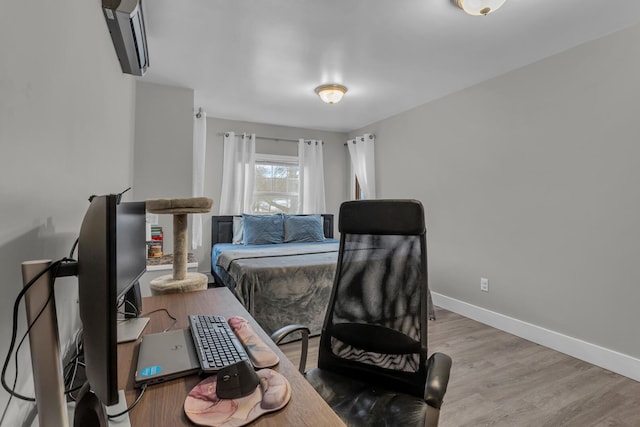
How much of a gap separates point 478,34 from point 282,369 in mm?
2586

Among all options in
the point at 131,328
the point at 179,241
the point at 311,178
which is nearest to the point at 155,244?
the point at 179,241

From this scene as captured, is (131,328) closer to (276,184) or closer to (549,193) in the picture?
(549,193)

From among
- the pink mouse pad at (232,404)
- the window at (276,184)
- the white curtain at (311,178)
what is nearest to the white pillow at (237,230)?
the window at (276,184)

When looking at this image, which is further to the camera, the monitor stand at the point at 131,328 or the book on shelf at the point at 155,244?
the book on shelf at the point at 155,244

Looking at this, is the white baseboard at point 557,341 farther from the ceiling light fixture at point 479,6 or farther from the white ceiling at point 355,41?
the ceiling light fixture at point 479,6

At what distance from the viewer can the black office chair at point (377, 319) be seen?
1.18 m

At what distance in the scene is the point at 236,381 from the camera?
76 cm

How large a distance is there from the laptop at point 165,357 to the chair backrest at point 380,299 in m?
0.61

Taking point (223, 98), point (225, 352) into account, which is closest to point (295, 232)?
point (223, 98)

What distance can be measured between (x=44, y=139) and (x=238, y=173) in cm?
372

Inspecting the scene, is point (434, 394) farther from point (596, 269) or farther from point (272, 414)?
point (596, 269)

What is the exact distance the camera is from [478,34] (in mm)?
2291

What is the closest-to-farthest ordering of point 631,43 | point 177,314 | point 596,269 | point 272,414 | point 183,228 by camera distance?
1. point 272,414
2. point 177,314
3. point 183,228
4. point 631,43
5. point 596,269

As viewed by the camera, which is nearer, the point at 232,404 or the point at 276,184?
the point at 232,404
